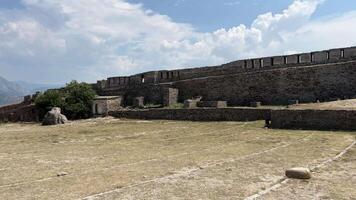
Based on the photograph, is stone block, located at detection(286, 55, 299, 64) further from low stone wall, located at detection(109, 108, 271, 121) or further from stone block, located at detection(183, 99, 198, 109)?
low stone wall, located at detection(109, 108, 271, 121)

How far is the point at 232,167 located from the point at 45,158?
5.90 meters

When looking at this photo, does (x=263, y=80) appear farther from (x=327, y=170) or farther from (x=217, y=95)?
(x=327, y=170)

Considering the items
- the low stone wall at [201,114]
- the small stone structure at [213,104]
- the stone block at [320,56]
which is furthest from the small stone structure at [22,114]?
the stone block at [320,56]

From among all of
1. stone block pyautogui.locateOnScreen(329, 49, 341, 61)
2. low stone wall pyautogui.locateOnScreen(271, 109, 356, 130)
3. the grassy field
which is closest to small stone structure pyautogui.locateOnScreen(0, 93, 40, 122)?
the grassy field

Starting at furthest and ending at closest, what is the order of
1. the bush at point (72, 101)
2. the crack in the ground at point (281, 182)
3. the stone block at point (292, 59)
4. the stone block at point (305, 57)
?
the bush at point (72, 101), the stone block at point (292, 59), the stone block at point (305, 57), the crack in the ground at point (281, 182)

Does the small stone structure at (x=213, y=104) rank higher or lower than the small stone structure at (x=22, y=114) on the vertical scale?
higher

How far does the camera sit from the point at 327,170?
9.98 meters

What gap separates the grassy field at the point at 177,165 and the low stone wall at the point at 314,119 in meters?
1.03

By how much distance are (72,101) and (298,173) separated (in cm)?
2417

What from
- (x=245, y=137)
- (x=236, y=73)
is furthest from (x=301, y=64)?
(x=245, y=137)

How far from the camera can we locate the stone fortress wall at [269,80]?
84.6ft

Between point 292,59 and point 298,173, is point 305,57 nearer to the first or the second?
point 292,59

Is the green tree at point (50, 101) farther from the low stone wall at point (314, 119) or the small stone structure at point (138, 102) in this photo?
the low stone wall at point (314, 119)

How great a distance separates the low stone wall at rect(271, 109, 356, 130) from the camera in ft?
55.3
